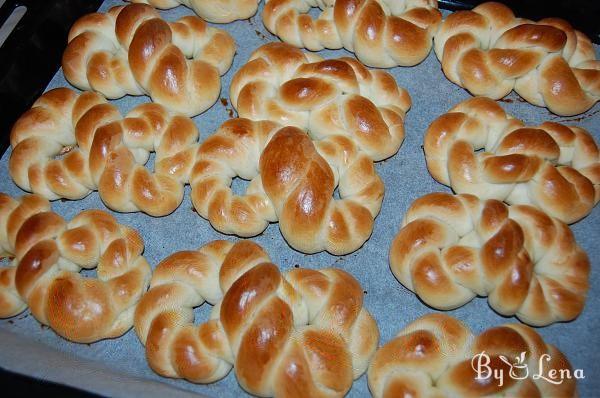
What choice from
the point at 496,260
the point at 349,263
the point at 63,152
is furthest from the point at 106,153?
the point at 496,260

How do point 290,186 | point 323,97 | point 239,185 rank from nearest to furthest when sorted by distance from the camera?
point 290,186 → point 323,97 → point 239,185

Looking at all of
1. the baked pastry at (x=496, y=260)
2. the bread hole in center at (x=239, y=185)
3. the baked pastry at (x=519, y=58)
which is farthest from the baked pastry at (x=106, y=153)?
the baked pastry at (x=519, y=58)

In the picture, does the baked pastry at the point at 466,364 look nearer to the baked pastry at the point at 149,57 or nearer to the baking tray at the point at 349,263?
the baking tray at the point at 349,263

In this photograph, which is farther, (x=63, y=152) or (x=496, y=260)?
(x=63, y=152)

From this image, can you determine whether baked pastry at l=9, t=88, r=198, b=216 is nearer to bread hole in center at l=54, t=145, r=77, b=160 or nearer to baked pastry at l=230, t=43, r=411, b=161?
bread hole in center at l=54, t=145, r=77, b=160

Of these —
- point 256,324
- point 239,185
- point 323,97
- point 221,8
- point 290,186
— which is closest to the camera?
point 256,324

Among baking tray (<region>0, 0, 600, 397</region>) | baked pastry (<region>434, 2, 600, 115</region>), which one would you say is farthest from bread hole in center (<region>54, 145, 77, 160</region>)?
baked pastry (<region>434, 2, 600, 115</region>)

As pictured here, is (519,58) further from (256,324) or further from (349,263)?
(256,324)

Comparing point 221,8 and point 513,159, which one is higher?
point 221,8
